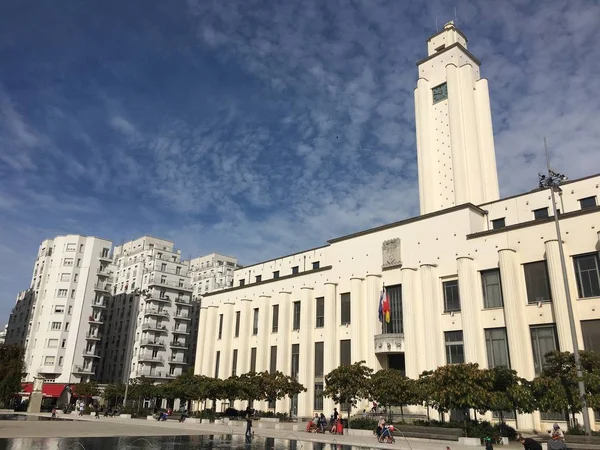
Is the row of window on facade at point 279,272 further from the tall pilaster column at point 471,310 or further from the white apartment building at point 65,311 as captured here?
the white apartment building at point 65,311

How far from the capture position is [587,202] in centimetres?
3953

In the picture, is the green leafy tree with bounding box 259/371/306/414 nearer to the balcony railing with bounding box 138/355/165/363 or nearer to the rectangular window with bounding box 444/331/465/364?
the rectangular window with bounding box 444/331/465/364

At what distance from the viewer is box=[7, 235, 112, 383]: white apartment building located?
7962cm

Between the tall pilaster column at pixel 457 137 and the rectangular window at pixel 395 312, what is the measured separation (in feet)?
40.4

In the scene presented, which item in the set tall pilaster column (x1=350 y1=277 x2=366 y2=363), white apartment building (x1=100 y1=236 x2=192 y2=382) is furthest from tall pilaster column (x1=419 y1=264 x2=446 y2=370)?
white apartment building (x1=100 y1=236 x2=192 y2=382)

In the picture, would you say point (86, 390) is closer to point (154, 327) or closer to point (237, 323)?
point (154, 327)

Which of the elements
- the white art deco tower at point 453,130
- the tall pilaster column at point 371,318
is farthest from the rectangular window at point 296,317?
the white art deco tower at point 453,130

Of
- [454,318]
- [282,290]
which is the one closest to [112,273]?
[282,290]

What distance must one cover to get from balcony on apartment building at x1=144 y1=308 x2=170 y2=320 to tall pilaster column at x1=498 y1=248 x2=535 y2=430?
64044 mm

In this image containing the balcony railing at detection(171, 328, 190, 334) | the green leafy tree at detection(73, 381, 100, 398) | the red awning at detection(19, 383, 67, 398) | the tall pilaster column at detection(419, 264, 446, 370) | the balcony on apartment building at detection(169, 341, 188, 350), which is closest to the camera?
the tall pilaster column at detection(419, 264, 446, 370)

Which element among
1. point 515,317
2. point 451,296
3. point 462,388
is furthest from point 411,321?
point 462,388

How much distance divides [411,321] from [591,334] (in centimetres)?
1387

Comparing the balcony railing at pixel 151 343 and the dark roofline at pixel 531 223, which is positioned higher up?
the dark roofline at pixel 531 223

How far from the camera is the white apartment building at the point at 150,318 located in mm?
84312
